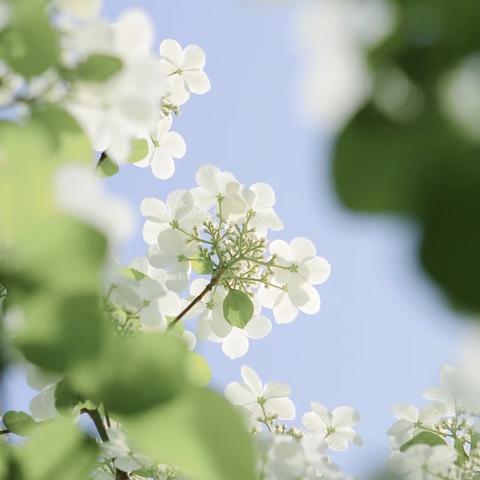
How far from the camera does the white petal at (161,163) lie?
1844mm

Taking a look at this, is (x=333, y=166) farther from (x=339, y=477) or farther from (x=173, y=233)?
(x=173, y=233)

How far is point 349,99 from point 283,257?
1.35 m

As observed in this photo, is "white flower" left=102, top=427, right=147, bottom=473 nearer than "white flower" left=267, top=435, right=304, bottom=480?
No

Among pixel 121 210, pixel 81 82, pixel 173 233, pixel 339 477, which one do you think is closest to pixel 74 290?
pixel 121 210

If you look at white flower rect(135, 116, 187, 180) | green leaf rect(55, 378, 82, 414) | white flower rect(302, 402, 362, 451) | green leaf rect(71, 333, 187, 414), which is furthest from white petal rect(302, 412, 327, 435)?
green leaf rect(71, 333, 187, 414)

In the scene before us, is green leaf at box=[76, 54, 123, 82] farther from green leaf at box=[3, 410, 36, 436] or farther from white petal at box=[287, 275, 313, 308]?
white petal at box=[287, 275, 313, 308]

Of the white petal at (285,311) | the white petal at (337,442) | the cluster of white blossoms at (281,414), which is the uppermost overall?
the white petal at (285,311)

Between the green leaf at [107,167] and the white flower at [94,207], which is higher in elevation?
the white flower at [94,207]

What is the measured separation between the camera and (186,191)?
1.66m

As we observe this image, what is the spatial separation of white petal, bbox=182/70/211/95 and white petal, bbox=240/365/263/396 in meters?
0.65

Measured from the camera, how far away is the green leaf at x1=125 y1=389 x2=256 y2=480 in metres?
0.46

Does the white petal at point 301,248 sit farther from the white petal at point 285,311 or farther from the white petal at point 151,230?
the white petal at point 151,230

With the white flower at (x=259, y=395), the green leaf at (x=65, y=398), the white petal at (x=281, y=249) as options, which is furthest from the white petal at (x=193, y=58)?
the green leaf at (x=65, y=398)

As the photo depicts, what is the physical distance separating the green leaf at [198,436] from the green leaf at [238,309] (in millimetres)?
1069
